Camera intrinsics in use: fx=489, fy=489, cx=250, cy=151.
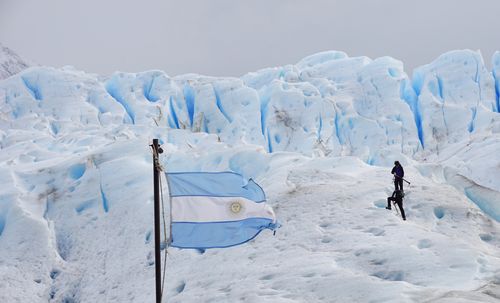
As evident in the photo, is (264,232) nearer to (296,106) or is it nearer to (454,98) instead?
(296,106)

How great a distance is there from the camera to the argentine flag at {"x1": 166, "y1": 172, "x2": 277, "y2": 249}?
30.3ft

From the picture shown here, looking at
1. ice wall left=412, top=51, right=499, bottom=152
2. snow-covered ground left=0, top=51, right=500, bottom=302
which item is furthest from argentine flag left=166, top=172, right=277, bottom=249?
ice wall left=412, top=51, right=499, bottom=152

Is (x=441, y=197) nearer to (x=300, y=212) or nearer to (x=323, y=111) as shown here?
(x=300, y=212)

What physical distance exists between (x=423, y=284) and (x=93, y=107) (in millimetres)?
52306

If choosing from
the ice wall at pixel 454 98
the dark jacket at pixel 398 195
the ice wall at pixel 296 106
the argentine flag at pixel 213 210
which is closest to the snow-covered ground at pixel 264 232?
the dark jacket at pixel 398 195

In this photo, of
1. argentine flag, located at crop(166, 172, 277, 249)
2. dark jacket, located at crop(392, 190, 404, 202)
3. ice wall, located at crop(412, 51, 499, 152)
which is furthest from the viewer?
ice wall, located at crop(412, 51, 499, 152)

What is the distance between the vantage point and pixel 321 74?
6725 cm

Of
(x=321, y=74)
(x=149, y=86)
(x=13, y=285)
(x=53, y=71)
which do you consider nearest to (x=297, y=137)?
(x=321, y=74)

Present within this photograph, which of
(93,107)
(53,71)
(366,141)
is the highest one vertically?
(53,71)

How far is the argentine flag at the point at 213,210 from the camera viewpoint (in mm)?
9250

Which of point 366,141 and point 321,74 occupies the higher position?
point 321,74

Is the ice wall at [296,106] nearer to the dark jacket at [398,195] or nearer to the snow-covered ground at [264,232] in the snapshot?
the snow-covered ground at [264,232]

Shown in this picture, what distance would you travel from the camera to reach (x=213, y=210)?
9539 millimetres

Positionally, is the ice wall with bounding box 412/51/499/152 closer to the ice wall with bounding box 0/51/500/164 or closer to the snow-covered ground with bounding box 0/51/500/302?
the ice wall with bounding box 0/51/500/164
